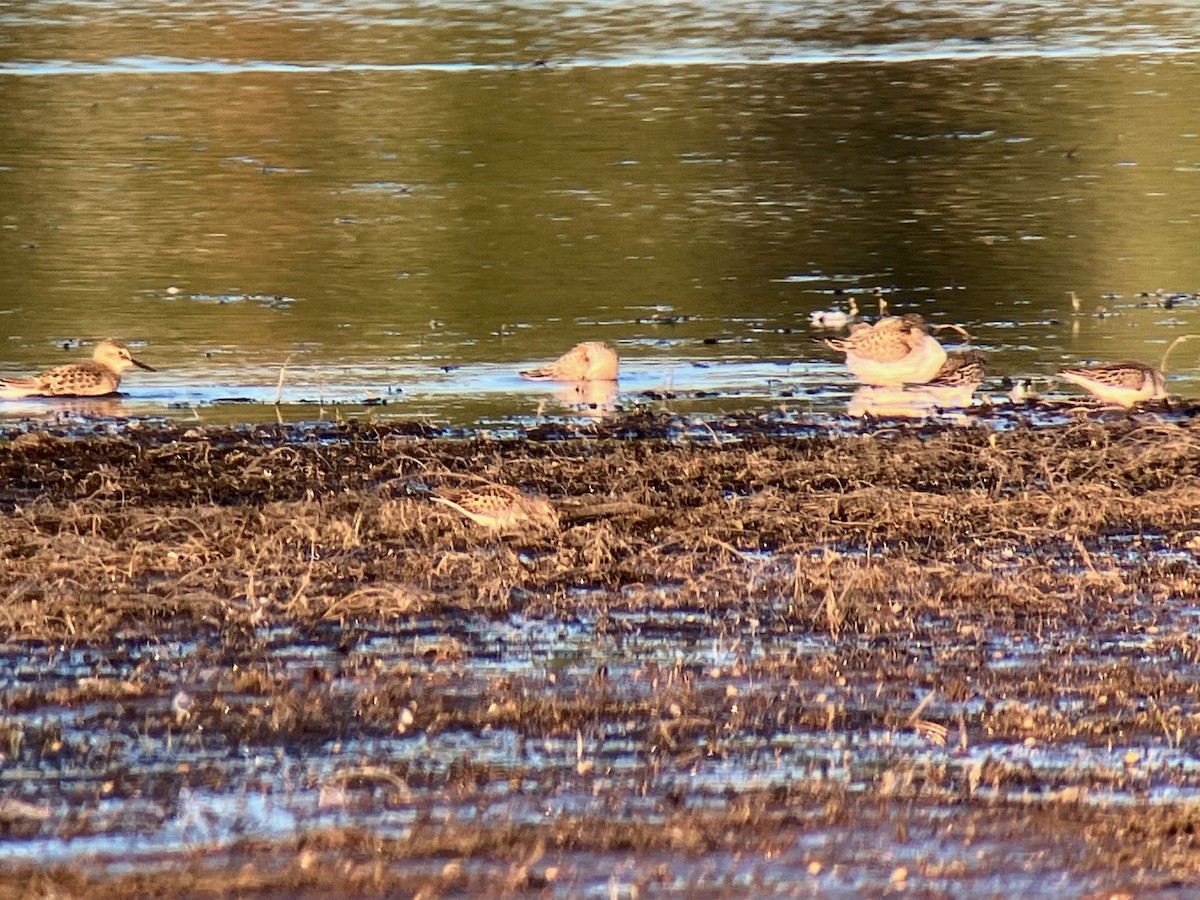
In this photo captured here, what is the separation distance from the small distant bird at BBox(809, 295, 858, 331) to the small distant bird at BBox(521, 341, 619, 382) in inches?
97.5

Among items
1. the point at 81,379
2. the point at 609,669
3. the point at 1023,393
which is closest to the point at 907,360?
the point at 1023,393

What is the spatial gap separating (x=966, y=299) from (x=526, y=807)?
1124 centimetres

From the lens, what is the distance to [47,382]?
42.7 ft

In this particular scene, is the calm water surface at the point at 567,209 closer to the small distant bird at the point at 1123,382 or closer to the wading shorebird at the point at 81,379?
the wading shorebird at the point at 81,379

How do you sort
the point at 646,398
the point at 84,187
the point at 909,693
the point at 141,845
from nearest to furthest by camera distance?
the point at 141,845
the point at 909,693
the point at 646,398
the point at 84,187

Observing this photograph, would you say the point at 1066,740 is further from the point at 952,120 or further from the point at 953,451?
the point at 952,120

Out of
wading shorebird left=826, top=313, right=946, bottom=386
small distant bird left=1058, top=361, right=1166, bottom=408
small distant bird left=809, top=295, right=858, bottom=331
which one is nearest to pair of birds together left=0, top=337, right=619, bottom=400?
wading shorebird left=826, top=313, right=946, bottom=386

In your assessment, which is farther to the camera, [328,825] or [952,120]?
[952,120]

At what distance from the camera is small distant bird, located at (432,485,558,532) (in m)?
9.00

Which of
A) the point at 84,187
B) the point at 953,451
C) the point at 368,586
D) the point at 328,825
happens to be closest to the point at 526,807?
the point at 328,825

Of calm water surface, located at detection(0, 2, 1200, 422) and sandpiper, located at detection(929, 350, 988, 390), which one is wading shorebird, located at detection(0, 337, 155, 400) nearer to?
calm water surface, located at detection(0, 2, 1200, 422)

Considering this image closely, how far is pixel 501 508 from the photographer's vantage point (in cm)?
899

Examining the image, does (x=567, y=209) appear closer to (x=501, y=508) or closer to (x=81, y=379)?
(x=81, y=379)

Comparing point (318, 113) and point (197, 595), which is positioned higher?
point (197, 595)
